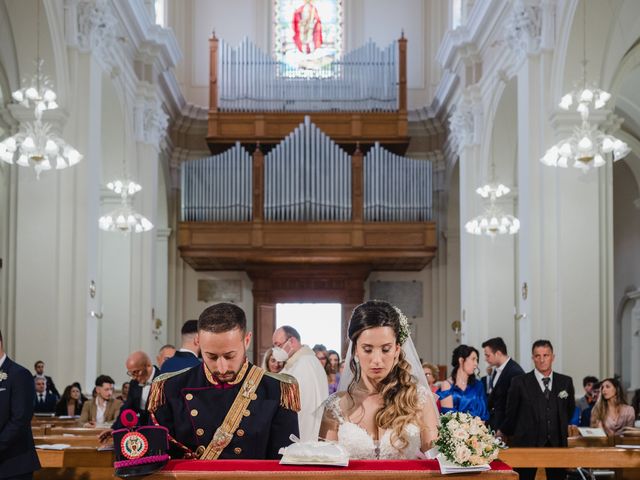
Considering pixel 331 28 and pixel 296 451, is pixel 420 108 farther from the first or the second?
pixel 296 451

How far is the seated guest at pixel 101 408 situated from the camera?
11070 mm

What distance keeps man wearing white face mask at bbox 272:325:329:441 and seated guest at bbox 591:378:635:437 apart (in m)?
3.98

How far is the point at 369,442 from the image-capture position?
4289 mm

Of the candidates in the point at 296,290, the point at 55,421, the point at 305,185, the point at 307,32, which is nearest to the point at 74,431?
the point at 55,421

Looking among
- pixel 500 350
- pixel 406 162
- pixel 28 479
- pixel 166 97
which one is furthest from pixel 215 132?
pixel 28 479

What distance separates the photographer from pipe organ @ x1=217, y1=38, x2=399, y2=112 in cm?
2222

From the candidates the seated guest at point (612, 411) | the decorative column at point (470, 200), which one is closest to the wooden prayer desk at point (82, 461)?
the seated guest at point (612, 411)

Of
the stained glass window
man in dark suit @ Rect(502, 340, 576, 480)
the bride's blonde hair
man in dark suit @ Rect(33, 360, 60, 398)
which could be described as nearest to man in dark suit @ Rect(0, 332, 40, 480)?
the bride's blonde hair

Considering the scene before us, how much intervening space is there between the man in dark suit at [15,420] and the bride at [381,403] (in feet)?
7.21

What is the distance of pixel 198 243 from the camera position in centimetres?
2078

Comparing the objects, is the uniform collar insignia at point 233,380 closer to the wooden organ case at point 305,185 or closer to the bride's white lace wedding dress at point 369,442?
the bride's white lace wedding dress at point 369,442

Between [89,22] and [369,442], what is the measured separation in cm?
1051

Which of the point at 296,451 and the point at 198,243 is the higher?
the point at 198,243

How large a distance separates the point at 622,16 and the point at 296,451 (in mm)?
10060
